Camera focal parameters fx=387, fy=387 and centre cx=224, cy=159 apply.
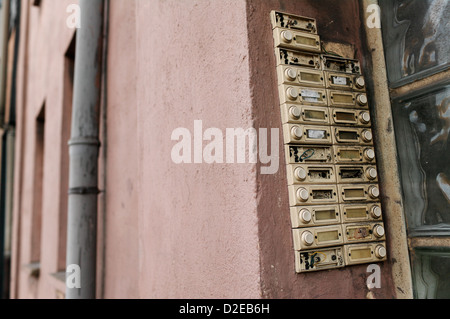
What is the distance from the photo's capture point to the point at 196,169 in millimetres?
1272

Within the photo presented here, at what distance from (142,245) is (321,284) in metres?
0.94

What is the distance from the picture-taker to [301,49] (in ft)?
3.59

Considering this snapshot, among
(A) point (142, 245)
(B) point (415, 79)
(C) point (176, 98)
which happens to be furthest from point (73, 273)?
(B) point (415, 79)

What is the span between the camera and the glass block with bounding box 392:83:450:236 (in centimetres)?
100

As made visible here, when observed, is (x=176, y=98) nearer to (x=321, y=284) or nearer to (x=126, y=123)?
(x=126, y=123)

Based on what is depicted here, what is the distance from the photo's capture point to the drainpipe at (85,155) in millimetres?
2064

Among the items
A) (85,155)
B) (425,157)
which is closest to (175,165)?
(425,157)

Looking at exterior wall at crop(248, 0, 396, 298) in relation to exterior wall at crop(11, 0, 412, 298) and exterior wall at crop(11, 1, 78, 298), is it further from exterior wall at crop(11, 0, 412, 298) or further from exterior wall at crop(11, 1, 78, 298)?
exterior wall at crop(11, 1, 78, 298)

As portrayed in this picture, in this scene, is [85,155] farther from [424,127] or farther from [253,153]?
[424,127]

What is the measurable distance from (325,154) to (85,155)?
4.87ft

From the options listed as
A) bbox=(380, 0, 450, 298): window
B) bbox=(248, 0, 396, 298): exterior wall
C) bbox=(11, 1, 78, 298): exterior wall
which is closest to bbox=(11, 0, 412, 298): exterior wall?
bbox=(248, 0, 396, 298): exterior wall

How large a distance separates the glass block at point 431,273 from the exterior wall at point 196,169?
2.8 inches

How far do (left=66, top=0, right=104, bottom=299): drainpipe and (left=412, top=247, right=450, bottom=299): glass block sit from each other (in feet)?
5.31
